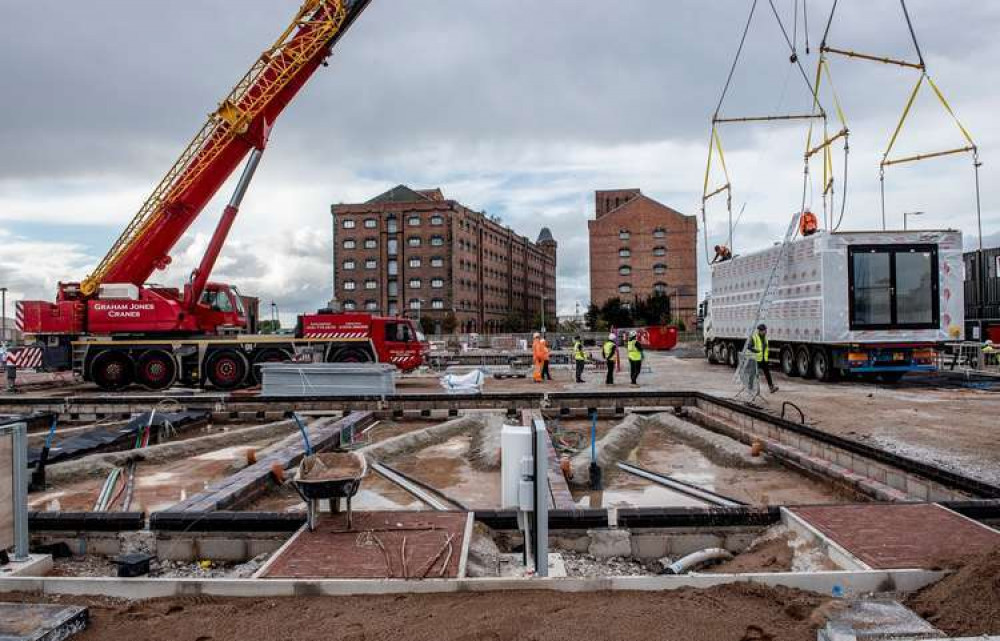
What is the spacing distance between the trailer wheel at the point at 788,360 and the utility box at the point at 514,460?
1746cm

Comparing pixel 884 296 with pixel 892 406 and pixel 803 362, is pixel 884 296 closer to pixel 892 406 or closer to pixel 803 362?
pixel 803 362

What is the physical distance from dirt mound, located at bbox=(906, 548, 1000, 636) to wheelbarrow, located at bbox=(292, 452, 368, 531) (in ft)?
11.8

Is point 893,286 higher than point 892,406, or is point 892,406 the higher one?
point 893,286

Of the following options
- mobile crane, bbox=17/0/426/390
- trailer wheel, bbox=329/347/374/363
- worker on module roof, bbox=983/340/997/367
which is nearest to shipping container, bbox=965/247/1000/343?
worker on module roof, bbox=983/340/997/367

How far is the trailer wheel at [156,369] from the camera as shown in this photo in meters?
18.8

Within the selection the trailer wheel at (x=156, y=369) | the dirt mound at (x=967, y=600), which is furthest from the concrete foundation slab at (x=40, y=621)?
the trailer wheel at (x=156, y=369)

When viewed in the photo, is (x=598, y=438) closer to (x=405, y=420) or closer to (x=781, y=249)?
(x=405, y=420)

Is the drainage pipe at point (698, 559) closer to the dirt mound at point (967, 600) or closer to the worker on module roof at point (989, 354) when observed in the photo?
the dirt mound at point (967, 600)

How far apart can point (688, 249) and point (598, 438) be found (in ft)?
231

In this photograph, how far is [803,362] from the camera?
19.2 metres

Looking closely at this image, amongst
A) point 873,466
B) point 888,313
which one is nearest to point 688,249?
point 888,313

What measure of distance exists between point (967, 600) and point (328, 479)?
13.0 ft

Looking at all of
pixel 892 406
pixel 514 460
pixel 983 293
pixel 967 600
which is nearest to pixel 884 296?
pixel 892 406

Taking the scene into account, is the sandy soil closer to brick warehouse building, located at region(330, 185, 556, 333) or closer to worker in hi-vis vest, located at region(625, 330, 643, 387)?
worker in hi-vis vest, located at region(625, 330, 643, 387)
